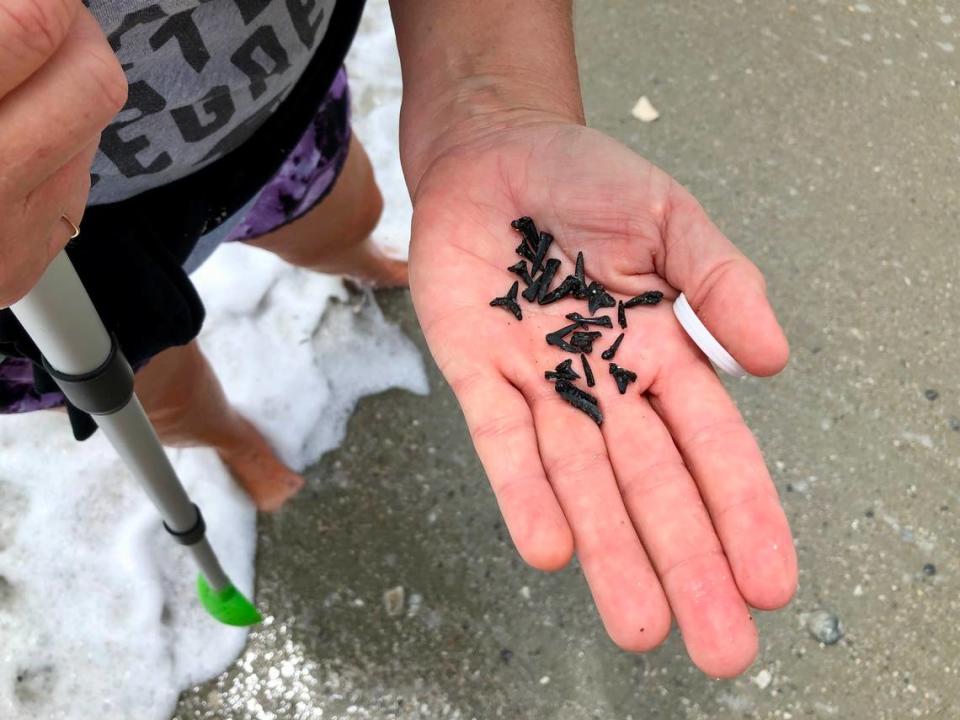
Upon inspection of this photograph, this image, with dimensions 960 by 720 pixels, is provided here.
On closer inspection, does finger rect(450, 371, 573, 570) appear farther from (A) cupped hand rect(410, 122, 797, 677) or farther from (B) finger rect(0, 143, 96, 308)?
(B) finger rect(0, 143, 96, 308)

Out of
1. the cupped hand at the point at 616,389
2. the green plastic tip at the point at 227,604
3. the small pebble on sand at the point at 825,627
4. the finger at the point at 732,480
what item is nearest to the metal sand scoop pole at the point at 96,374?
the green plastic tip at the point at 227,604

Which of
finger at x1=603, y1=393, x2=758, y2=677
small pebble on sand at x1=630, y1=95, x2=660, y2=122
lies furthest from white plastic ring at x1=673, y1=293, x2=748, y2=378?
small pebble on sand at x1=630, y1=95, x2=660, y2=122

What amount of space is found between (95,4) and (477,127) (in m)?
0.76

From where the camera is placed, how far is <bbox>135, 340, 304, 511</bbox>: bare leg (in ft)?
5.73

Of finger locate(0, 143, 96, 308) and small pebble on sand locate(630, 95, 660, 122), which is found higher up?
finger locate(0, 143, 96, 308)

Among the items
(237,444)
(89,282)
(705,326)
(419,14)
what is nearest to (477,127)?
(419,14)

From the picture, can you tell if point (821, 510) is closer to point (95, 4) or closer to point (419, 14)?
point (419, 14)

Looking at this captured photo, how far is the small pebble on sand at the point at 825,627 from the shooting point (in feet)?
6.74

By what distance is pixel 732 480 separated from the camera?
1.24 meters

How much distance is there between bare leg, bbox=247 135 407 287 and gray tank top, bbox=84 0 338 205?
0.65 meters

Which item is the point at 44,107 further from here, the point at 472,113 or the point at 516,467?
the point at 472,113

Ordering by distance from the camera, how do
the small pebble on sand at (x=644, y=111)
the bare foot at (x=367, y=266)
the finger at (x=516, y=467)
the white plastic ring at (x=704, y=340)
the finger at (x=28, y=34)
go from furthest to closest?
the small pebble on sand at (x=644, y=111), the bare foot at (x=367, y=266), the white plastic ring at (x=704, y=340), the finger at (x=516, y=467), the finger at (x=28, y=34)

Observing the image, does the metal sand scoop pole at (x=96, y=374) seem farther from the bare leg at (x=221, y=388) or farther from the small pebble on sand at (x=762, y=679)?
the small pebble on sand at (x=762, y=679)

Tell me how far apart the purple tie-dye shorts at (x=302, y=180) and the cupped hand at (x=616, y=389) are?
0.31 meters
